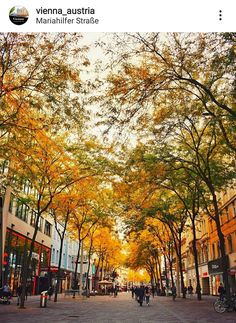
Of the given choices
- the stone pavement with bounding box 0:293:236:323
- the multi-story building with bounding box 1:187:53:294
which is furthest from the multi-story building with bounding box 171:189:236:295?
the multi-story building with bounding box 1:187:53:294

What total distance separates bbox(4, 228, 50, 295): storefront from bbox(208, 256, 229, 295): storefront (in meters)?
20.3

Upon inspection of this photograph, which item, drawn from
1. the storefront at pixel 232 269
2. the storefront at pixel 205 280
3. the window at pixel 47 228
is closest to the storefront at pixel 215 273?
the storefront at pixel 205 280

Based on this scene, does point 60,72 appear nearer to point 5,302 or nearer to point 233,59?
point 233,59

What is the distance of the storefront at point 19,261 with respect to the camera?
95.1 ft

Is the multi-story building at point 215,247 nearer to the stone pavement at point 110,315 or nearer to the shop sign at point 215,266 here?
the shop sign at point 215,266

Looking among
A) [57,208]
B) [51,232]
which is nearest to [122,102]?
[57,208]

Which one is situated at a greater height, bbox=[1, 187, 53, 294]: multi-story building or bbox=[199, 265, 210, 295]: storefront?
bbox=[1, 187, 53, 294]: multi-story building

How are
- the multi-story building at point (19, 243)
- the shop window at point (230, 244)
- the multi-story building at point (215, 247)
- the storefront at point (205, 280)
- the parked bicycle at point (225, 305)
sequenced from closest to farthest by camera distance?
1. the parked bicycle at point (225, 305)
2. the multi-story building at point (19, 243)
3. the multi-story building at point (215, 247)
4. the shop window at point (230, 244)
5. the storefront at point (205, 280)

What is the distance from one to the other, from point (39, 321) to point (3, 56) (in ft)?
30.6

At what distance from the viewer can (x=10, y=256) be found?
1164 inches

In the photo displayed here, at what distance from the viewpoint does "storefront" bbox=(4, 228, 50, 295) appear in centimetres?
2899

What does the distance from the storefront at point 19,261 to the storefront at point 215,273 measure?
801 inches

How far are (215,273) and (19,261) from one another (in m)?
23.1

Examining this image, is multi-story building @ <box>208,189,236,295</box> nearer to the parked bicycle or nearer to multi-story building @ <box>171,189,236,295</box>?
multi-story building @ <box>171,189,236,295</box>
